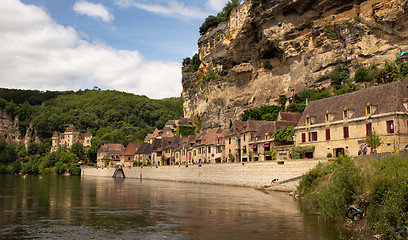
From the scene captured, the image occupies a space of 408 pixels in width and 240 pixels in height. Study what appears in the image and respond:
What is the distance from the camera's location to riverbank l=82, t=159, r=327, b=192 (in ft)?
117

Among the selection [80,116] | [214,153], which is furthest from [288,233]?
[80,116]

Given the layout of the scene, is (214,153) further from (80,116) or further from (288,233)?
(80,116)

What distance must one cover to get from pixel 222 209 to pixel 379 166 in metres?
10.7

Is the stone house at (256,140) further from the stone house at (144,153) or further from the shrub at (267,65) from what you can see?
the stone house at (144,153)

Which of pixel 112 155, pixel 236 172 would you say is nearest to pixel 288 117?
pixel 236 172

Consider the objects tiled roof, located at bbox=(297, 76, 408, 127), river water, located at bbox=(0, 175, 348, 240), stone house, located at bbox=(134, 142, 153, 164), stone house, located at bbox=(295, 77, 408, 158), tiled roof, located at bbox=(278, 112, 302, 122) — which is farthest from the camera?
stone house, located at bbox=(134, 142, 153, 164)

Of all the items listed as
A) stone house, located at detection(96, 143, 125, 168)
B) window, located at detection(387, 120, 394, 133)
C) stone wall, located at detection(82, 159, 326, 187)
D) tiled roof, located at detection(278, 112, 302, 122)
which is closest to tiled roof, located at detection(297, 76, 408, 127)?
window, located at detection(387, 120, 394, 133)

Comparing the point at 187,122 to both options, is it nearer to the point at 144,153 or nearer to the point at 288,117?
the point at 144,153

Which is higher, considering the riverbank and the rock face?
the rock face

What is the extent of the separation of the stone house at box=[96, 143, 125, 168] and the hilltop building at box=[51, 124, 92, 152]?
126 ft

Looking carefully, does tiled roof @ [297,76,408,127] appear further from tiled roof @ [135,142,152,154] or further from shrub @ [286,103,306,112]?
tiled roof @ [135,142,152,154]

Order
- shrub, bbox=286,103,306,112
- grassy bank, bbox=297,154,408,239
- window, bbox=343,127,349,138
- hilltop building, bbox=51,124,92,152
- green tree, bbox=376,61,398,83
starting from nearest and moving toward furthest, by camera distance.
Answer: grassy bank, bbox=297,154,408,239 → window, bbox=343,127,349,138 → green tree, bbox=376,61,398,83 → shrub, bbox=286,103,306,112 → hilltop building, bbox=51,124,92,152

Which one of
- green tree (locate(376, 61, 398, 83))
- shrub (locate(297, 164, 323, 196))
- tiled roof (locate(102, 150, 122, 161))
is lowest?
shrub (locate(297, 164, 323, 196))

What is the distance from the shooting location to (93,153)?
12788 cm
